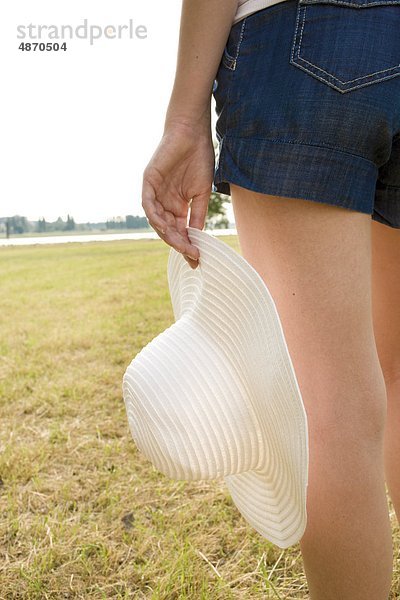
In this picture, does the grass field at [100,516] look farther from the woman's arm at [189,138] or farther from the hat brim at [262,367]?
the woman's arm at [189,138]

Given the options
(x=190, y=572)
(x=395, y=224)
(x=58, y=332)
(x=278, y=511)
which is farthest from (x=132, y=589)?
(x=58, y=332)

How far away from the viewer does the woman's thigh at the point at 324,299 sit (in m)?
0.72

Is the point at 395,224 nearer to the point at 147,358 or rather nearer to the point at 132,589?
the point at 147,358

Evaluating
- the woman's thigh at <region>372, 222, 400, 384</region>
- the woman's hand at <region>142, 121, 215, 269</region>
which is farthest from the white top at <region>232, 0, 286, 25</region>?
the woman's thigh at <region>372, 222, 400, 384</region>

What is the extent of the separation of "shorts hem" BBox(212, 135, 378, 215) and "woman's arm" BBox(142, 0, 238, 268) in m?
0.14

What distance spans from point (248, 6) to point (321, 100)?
172 millimetres

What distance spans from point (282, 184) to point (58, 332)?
3.44 meters

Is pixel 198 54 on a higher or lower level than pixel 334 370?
higher

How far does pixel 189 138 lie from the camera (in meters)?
0.84

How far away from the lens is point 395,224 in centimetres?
83

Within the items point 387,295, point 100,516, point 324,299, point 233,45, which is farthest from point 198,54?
point 100,516

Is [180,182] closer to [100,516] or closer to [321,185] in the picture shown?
[321,185]

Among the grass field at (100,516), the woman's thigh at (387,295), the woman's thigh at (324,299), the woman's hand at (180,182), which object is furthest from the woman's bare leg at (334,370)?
the grass field at (100,516)

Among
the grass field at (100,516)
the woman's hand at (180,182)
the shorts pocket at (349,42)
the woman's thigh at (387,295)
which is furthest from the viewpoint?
the grass field at (100,516)
